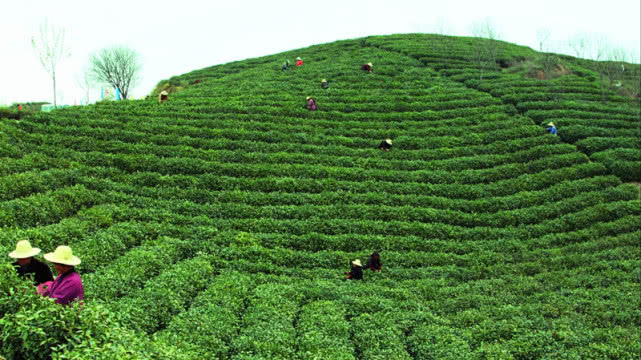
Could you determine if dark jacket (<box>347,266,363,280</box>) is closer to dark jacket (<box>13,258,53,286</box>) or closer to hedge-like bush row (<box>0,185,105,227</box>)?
dark jacket (<box>13,258,53,286</box>)

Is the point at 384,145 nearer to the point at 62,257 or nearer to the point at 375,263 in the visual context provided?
the point at 375,263

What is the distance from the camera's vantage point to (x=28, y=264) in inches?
332

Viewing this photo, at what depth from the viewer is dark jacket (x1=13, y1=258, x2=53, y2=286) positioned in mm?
8430

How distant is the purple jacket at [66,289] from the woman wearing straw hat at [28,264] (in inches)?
29.0

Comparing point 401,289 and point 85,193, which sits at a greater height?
point 85,193

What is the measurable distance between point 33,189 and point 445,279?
14.7 meters

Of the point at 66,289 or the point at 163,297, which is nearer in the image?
the point at 66,289

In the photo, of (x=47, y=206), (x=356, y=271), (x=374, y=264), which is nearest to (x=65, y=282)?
(x=47, y=206)

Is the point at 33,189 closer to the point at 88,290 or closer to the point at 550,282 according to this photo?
the point at 88,290

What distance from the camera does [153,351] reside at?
7113 millimetres

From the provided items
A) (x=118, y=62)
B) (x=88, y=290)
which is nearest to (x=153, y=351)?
(x=88, y=290)

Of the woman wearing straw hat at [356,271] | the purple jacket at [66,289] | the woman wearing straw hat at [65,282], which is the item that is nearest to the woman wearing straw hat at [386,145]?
the woman wearing straw hat at [356,271]

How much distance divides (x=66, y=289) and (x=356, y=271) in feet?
27.8

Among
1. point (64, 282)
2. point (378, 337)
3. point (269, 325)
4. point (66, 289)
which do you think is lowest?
point (378, 337)
